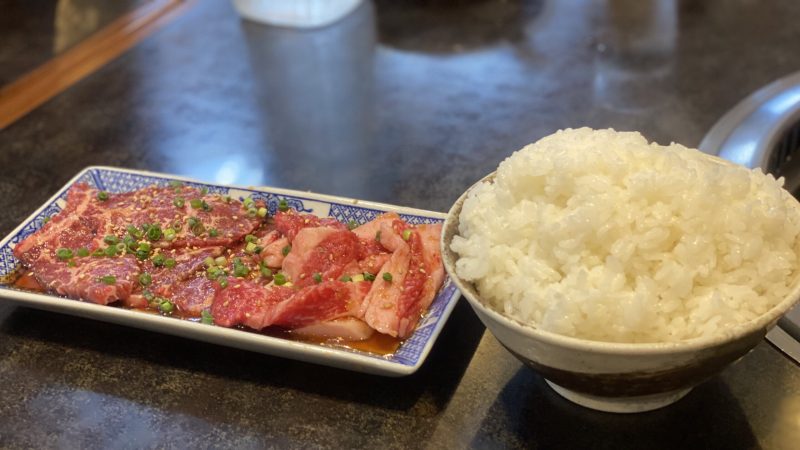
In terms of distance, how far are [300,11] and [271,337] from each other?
2000 millimetres

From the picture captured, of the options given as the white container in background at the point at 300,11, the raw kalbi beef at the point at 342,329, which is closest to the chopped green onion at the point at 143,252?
the raw kalbi beef at the point at 342,329

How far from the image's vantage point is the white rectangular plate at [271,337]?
1323 millimetres

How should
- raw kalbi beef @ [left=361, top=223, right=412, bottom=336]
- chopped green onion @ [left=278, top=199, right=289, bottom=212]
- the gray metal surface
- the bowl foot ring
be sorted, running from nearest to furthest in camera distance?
the bowl foot ring → raw kalbi beef @ [left=361, top=223, right=412, bottom=336] → chopped green onion @ [left=278, top=199, right=289, bottom=212] → the gray metal surface

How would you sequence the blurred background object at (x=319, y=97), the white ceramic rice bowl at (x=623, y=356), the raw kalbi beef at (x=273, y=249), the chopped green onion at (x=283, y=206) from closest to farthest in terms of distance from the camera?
the white ceramic rice bowl at (x=623, y=356), the raw kalbi beef at (x=273, y=249), the chopped green onion at (x=283, y=206), the blurred background object at (x=319, y=97)

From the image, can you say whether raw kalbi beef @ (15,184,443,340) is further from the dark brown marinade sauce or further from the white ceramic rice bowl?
the white ceramic rice bowl

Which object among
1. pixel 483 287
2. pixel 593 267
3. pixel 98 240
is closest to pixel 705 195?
pixel 593 267

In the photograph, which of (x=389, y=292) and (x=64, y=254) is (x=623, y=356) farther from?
(x=64, y=254)

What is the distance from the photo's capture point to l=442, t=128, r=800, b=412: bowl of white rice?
3.40 feet

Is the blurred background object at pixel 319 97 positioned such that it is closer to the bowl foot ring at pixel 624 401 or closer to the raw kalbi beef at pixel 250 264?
the raw kalbi beef at pixel 250 264

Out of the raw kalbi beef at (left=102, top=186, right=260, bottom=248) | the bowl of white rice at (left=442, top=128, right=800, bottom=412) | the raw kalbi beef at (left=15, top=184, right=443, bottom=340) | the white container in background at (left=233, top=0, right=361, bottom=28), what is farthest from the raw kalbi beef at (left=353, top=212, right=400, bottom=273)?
the white container in background at (left=233, top=0, right=361, bottom=28)

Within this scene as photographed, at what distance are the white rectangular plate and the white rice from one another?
0.24 m

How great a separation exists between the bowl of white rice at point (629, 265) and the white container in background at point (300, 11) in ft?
6.76

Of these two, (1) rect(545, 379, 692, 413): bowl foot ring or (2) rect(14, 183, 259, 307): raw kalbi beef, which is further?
(2) rect(14, 183, 259, 307): raw kalbi beef

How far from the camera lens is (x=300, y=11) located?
3.06m
